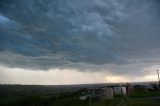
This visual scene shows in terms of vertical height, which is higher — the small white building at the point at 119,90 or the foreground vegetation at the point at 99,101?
the small white building at the point at 119,90

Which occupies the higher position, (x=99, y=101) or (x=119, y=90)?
(x=119, y=90)

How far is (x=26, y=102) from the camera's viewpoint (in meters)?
91.5

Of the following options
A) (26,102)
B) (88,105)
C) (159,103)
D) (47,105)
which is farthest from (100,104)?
(26,102)

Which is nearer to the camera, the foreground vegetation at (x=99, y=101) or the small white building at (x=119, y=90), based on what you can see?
the foreground vegetation at (x=99, y=101)

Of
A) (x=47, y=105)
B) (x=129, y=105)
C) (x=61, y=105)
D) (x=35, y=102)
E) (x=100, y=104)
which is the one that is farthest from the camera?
(x=35, y=102)

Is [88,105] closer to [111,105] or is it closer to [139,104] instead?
[111,105]

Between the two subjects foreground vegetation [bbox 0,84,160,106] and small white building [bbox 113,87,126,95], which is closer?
foreground vegetation [bbox 0,84,160,106]

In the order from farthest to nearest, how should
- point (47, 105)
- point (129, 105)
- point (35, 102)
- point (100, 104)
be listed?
point (35, 102) → point (47, 105) → point (100, 104) → point (129, 105)

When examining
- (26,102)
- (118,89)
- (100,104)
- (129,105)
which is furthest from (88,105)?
(26,102)

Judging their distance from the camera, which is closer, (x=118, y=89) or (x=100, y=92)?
(x=100, y=92)

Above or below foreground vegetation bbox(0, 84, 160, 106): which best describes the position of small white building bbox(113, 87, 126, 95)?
above

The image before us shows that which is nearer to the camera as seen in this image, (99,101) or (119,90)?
(99,101)

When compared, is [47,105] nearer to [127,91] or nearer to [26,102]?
[26,102]

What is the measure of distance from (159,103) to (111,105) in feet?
34.5
